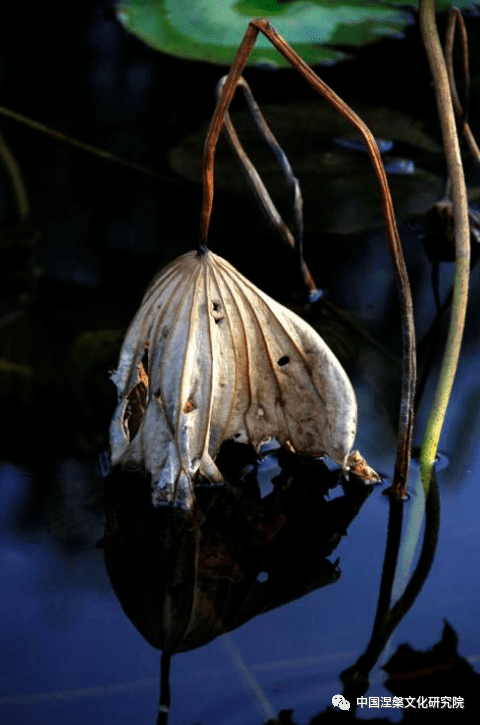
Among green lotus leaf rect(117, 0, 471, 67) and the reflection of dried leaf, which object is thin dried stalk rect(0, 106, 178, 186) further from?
the reflection of dried leaf

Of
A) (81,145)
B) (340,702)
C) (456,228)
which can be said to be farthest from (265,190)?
(340,702)

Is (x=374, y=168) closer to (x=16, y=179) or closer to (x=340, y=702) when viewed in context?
(x=340, y=702)

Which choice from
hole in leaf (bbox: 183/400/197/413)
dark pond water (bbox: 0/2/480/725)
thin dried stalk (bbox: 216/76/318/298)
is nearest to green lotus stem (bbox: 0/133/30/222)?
dark pond water (bbox: 0/2/480/725)

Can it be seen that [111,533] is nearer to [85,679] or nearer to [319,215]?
[85,679]

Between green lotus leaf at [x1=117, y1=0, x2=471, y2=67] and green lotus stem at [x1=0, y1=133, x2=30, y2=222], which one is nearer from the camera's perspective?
green lotus stem at [x1=0, y1=133, x2=30, y2=222]

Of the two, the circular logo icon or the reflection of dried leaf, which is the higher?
the reflection of dried leaf

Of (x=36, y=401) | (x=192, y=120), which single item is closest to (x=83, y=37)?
(x=192, y=120)

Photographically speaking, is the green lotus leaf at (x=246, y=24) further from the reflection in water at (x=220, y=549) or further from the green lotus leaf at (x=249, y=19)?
the reflection in water at (x=220, y=549)
